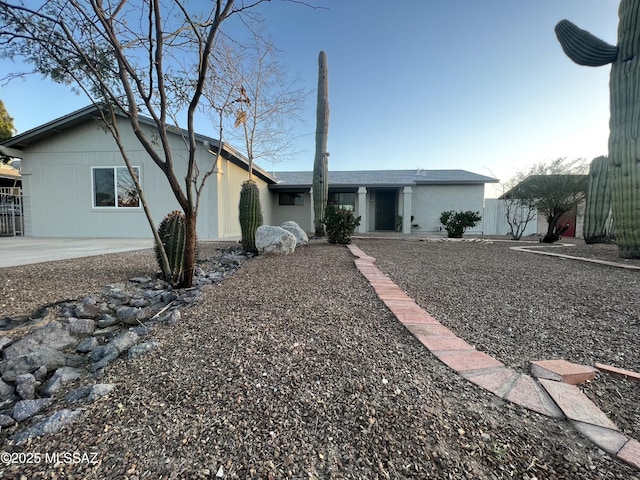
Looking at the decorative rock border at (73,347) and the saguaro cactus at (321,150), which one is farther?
the saguaro cactus at (321,150)

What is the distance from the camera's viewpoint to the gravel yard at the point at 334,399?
0.97 metres

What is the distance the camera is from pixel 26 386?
1.41 metres

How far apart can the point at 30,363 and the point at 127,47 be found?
324cm

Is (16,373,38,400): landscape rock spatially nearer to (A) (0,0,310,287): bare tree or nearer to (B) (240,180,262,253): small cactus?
(A) (0,0,310,287): bare tree

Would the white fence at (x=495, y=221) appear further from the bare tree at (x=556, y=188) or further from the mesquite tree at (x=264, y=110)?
the mesquite tree at (x=264, y=110)

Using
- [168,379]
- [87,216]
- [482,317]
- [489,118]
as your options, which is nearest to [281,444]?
[168,379]

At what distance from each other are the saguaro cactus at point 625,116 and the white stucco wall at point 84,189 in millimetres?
9258

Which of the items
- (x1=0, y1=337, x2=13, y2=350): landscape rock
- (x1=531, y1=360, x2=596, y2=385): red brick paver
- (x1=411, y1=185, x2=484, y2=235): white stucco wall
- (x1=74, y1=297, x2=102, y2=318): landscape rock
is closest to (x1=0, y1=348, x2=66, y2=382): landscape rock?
(x1=0, y1=337, x2=13, y2=350): landscape rock

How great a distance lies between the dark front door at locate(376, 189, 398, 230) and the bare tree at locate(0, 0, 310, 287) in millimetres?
13062

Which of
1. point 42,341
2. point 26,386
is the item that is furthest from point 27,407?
point 42,341

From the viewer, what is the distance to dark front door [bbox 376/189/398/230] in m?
15.7

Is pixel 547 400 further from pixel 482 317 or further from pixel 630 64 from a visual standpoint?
pixel 630 64

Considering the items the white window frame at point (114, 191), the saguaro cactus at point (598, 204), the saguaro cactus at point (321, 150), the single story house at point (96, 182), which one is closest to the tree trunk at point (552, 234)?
the saguaro cactus at point (598, 204)

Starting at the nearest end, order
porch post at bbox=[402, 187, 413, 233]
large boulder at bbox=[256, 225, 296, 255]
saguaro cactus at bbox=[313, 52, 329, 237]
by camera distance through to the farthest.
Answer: large boulder at bbox=[256, 225, 296, 255] → saguaro cactus at bbox=[313, 52, 329, 237] → porch post at bbox=[402, 187, 413, 233]
